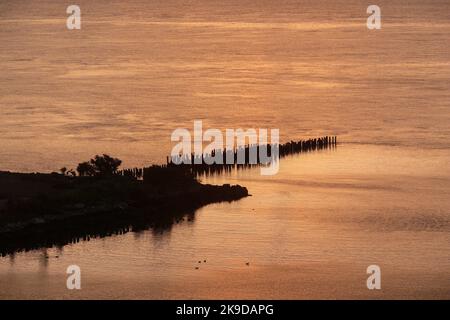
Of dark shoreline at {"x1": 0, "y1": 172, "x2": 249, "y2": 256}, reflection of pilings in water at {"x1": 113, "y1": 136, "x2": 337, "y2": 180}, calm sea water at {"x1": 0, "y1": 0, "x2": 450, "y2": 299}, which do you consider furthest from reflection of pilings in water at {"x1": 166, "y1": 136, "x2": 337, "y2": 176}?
dark shoreline at {"x1": 0, "y1": 172, "x2": 249, "y2": 256}

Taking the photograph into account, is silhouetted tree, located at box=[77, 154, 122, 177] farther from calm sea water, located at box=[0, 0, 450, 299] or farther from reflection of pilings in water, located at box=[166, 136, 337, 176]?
calm sea water, located at box=[0, 0, 450, 299]

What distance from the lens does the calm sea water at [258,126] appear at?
4475 cm

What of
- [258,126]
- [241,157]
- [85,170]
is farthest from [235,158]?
[258,126]

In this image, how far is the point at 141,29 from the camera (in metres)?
146

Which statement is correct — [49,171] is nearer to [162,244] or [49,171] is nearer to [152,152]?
[152,152]

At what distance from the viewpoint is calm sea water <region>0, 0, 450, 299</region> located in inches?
1762

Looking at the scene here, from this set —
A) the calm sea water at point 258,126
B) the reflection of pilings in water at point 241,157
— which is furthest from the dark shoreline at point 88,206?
the reflection of pilings in water at point 241,157

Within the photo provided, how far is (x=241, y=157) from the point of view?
63.3 meters

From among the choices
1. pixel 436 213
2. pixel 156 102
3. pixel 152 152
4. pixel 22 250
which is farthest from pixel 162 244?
pixel 156 102

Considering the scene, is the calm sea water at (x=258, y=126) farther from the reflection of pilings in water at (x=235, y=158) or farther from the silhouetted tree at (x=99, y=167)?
the silhouetted tree at (x=99, y=167)

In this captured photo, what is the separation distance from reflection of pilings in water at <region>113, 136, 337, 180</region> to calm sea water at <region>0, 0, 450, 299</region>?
1.03 m

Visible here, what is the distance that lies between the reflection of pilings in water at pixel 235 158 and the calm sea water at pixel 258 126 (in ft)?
3.39

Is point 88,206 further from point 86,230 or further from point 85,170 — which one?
point 85,170
